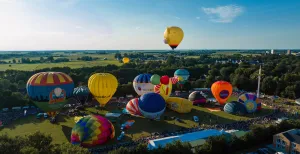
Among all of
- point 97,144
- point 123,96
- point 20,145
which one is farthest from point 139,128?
point 123,96

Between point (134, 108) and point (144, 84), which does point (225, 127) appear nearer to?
point (134, 108)

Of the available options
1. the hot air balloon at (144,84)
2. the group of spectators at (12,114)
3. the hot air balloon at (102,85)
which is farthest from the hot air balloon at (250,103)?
the group of spectators at (12,114)

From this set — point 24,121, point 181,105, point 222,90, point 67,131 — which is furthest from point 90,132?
point 222,90

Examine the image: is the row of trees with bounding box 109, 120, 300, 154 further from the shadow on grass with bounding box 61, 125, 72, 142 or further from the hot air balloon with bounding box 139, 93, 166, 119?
the shadow on grass with bounding box 61, 125, 72, 142

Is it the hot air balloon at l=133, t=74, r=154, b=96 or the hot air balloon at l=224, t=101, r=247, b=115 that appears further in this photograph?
the hot air balloon at l=133, t=74, r=154, b=96

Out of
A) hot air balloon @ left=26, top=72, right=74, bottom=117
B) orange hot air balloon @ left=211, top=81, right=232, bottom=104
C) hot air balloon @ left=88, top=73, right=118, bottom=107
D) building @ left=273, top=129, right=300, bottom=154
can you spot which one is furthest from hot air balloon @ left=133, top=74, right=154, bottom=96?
building @ left=273, top=129, right=300, bottom=154

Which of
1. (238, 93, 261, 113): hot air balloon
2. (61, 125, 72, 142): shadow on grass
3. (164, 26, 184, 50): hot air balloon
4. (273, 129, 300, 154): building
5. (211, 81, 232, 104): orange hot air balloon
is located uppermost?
(164, 26, 184, 50): hot air balloon

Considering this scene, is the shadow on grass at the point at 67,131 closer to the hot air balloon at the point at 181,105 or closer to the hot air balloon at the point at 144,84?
the hot air balloon at the point at 144,84
